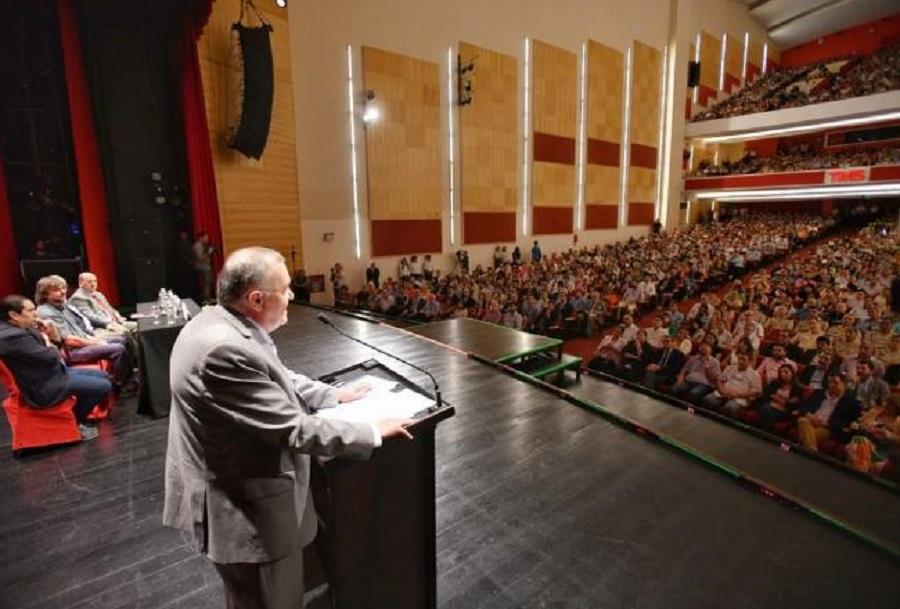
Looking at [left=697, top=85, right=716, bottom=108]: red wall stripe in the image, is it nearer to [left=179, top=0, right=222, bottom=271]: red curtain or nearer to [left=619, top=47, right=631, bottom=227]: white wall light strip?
[left=619, top=47, right=631, bottom=227]: white wall light strip

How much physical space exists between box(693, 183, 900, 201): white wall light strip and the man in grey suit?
17523mm

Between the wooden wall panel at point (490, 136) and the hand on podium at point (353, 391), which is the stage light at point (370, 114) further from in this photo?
the hand on podium at point (353, 391)

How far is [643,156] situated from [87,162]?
49.5 feet

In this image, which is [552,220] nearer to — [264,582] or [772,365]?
[772,365]

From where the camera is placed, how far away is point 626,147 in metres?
14.8

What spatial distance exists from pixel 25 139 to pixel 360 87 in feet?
17.3

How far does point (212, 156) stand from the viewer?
21.0ft

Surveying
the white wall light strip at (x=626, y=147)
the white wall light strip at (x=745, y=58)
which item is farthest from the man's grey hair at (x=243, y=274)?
the white wall light strip at (x=745, y=58)

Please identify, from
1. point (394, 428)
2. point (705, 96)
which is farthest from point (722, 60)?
point (394, 428)

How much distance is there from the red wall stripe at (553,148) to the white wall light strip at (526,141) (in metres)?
0.26

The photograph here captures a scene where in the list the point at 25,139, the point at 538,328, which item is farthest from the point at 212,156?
the point at 538,328

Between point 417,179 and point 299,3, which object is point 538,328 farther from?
point 299,3

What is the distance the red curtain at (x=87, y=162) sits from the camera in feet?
16.5

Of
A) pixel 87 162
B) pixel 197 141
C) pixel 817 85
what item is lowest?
pixel 87 162
